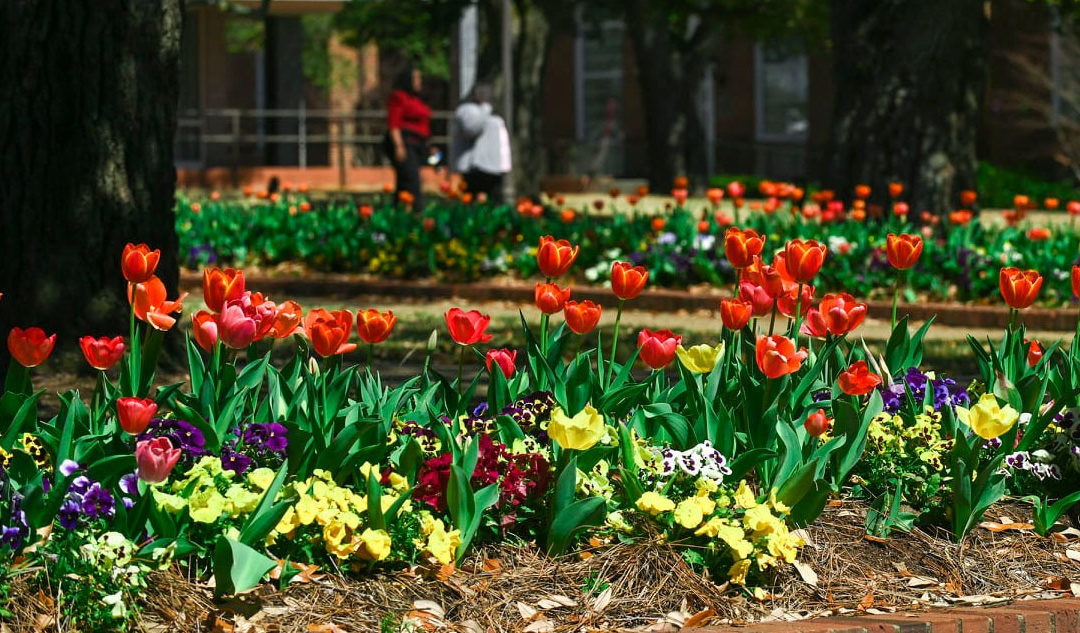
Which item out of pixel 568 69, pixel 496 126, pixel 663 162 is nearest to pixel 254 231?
pixel 496 126

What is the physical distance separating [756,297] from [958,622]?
1.13 metres

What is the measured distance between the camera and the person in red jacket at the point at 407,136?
17.2m

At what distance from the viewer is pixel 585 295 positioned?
489 inches

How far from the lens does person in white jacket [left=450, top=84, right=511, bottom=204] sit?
16.6m

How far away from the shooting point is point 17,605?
138 inches

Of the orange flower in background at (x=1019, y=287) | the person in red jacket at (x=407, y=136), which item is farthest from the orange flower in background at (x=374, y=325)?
the person in red jacket at (x=407, y=136)

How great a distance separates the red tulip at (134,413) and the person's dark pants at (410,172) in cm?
1341

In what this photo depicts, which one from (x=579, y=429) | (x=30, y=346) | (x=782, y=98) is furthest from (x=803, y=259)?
(x=782, y=98)

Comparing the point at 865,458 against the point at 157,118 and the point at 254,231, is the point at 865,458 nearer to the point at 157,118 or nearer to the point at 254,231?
the point at 157,118

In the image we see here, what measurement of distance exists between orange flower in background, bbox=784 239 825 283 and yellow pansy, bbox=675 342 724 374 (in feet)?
1.22

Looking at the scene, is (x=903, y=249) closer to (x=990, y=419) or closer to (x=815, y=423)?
(x=990, y=419)

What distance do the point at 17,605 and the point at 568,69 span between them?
33091mm

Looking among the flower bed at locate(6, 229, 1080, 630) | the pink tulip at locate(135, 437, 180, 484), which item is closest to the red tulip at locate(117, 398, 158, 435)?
the flower bed at locate(6, 229, 1080, 630)

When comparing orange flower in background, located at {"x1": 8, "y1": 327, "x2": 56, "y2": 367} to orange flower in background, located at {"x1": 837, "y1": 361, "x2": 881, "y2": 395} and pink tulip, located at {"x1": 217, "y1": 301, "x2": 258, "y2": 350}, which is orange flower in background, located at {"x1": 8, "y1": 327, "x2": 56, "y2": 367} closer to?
pink tulip, located at {"x1": 217, "y1": 301, "x2": 258, "y2": 350}
